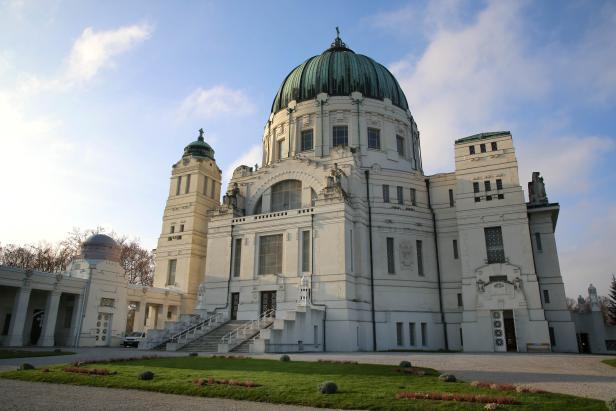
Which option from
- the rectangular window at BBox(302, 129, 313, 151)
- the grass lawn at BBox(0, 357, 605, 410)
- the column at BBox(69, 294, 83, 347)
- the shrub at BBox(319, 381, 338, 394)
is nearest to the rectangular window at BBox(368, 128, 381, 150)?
the rectangular window at BBox(302, 129, 313, 151)

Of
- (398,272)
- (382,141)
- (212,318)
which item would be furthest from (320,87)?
(212,318)

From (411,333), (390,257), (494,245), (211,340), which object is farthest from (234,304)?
(494,245)

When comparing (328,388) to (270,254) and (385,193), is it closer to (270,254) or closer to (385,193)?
(270,254)

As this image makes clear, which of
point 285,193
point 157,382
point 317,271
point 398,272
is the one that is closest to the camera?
point 157,382

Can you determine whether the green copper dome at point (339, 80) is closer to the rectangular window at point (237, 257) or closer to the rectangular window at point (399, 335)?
the rectangular window at point (237, 257)

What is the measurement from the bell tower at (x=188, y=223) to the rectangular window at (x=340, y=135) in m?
15.9

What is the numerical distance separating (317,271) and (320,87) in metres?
21.5

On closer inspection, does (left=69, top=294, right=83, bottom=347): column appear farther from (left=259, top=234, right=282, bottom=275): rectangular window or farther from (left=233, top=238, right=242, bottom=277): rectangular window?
(left=259, top=234, right=282, bottom=275): rectangular window

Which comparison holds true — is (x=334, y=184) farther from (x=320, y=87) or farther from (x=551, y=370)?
(x=551, y=370)

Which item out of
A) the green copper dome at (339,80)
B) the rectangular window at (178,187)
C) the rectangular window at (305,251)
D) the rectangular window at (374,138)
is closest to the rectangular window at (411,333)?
the rectangular window at (305,251)

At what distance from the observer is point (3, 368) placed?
53.9ft

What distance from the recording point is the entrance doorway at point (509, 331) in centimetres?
3334

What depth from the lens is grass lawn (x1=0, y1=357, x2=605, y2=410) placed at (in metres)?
10.1

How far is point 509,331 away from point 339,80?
1146 inches
